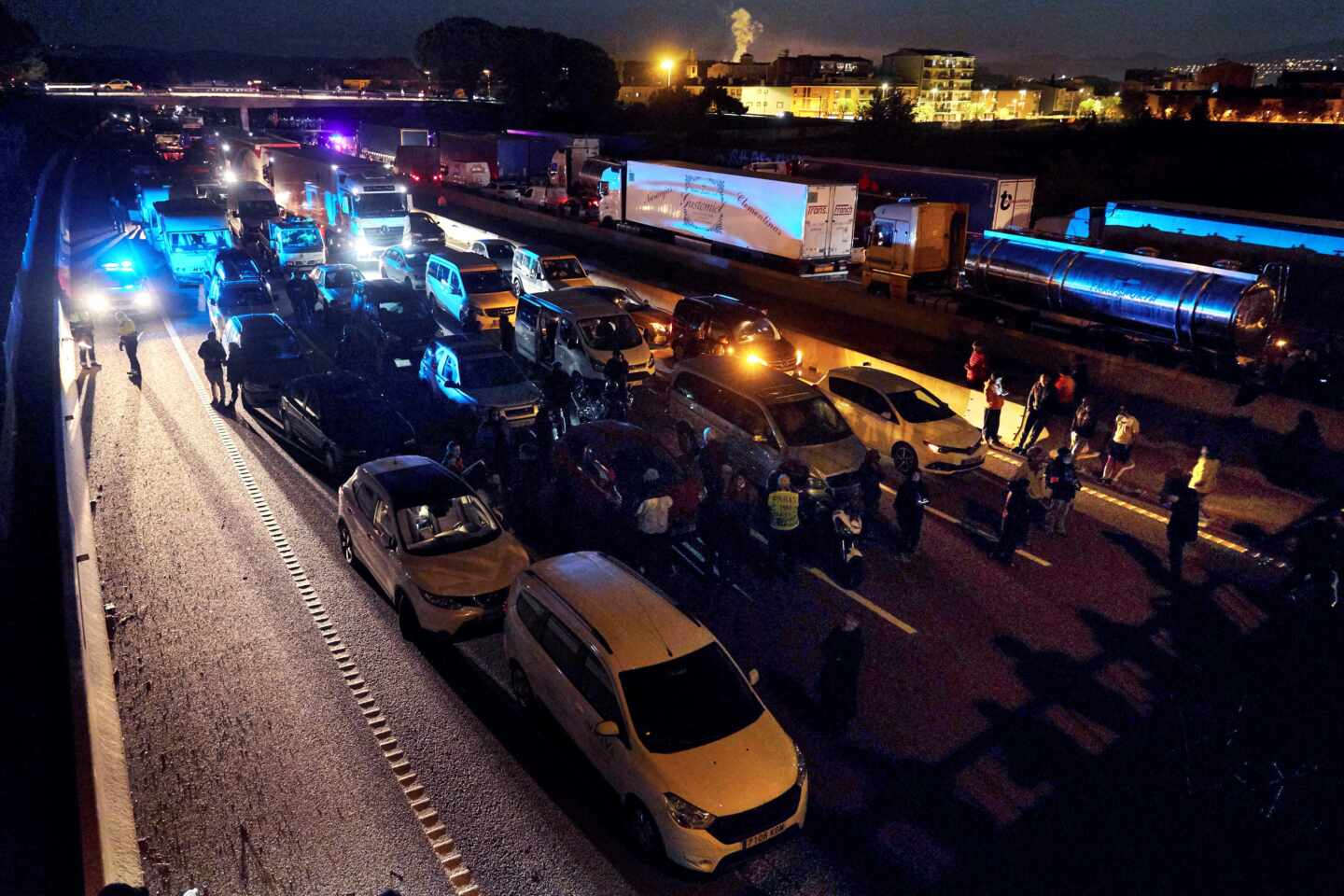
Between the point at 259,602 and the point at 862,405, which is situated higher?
the point at 862,405

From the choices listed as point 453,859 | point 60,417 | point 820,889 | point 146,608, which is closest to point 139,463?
point 60,417

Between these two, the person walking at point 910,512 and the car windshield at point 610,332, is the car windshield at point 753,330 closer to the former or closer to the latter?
the car windshield at point 610,332

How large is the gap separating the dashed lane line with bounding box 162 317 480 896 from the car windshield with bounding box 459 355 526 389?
4.19m

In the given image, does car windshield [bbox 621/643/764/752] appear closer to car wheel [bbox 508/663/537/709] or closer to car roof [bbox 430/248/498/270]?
car wheel [bbox 508/663/537/709]

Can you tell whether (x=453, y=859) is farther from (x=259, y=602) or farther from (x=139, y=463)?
(x=139, y=463)

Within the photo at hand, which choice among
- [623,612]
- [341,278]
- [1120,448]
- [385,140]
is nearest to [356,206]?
[341,278]

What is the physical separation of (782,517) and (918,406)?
17.0 feet

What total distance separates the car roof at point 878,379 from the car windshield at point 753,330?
12.2 feet

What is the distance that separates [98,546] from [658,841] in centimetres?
944

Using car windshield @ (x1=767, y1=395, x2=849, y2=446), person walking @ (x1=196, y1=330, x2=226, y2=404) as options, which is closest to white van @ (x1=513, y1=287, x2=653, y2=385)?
car windshield @ (x1=767, y1=395, x2=849, y2=446)

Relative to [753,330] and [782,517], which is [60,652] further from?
[753,330]

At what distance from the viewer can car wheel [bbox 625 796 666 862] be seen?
22.0 ft

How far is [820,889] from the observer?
22.0 feet

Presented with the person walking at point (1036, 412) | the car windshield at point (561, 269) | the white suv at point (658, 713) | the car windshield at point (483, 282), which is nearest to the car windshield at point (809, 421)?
the person walking at point (1036, 412)
